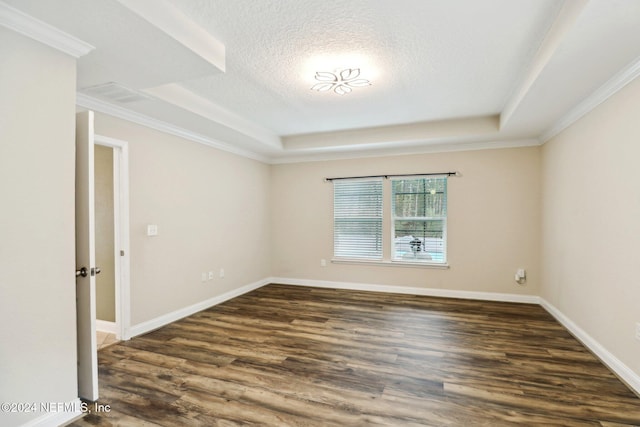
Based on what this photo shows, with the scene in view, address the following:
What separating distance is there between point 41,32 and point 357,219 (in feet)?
15.4

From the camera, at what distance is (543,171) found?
15.1 ft

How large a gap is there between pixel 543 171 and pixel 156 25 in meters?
5.02

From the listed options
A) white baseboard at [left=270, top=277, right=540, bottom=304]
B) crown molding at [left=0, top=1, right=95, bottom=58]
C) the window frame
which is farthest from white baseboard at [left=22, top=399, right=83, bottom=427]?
the window frame

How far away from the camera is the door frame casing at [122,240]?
Result: 3.40m

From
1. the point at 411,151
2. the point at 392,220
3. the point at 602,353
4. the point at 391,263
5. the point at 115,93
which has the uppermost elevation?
the point at 115,93

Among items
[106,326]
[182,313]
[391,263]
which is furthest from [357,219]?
[106,326]

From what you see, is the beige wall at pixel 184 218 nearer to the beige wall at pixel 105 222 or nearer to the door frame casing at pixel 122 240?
the door frame casing at pixel 122 240

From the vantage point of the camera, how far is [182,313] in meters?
4.18

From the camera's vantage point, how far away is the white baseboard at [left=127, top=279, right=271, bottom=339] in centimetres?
359

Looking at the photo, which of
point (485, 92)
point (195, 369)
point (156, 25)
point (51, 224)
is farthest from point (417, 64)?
point (195, 369)

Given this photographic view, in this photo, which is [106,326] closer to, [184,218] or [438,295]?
[184,218]

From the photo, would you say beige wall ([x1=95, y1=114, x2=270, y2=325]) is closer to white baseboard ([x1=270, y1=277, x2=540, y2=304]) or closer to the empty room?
the empty room

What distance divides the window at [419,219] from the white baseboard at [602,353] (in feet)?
5.78

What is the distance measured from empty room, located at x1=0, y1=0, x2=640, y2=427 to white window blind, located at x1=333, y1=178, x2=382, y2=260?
0.05 m
